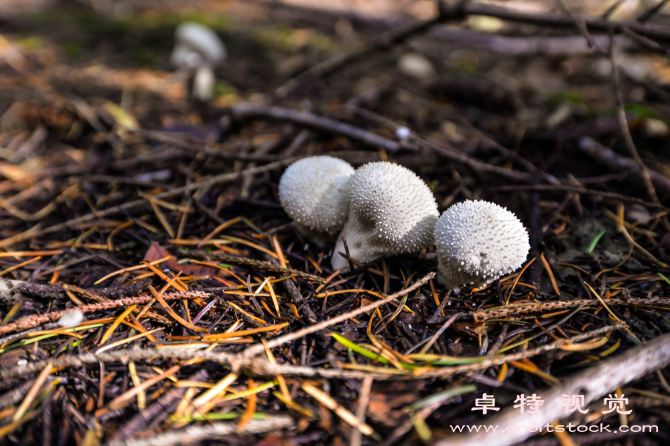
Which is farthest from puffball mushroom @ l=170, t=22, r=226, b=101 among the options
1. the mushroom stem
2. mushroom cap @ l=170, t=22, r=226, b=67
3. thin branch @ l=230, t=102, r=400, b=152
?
thin branch @ l=230, t=102, r=400, b=152

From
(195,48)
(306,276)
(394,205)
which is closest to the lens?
(394,205)

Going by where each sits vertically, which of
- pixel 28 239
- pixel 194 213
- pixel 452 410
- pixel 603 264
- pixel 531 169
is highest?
pixel 531 169

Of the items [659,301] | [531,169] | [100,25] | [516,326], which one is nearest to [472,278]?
[516,326]

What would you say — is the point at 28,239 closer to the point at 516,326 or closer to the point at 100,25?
the point at 516,326

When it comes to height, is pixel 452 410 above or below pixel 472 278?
below

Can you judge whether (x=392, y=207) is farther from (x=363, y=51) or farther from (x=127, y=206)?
(x=363, y=51)

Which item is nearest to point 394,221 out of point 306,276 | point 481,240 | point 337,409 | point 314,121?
point 481,240

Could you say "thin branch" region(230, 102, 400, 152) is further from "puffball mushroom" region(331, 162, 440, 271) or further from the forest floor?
"puffball mushroom" region(331, 162, 440, 271)
